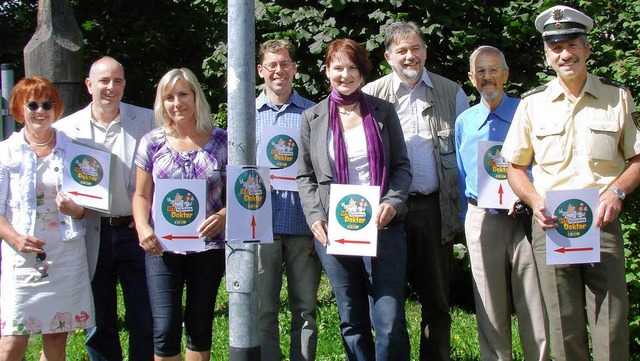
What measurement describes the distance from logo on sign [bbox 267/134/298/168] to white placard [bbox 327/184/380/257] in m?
0.64

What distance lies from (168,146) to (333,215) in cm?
116

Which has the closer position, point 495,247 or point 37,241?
point 37,241

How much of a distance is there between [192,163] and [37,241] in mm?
1102

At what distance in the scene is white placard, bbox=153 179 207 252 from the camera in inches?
198

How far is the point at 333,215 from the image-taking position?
4.96 metres

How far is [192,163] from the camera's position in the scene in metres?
5.16

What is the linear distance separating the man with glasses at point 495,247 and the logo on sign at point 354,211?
0.87 meters

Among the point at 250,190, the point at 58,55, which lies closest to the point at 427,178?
the point at 250,190

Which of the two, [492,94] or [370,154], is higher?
[492,94]

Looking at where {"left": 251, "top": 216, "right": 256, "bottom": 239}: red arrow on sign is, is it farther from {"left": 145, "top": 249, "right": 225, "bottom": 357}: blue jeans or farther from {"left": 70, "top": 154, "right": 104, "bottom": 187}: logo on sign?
{"left": 70, "top": 154, "right": 104, "bottom": 187}: logo on sign

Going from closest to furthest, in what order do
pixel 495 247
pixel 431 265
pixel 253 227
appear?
pixel 253 227
pixel 495 247
pixel 431 265

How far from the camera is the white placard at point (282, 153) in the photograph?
5488mm

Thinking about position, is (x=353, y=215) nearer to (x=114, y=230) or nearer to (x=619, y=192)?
(x=619, y=192)

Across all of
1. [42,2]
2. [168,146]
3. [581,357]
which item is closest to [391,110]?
[168,146]
